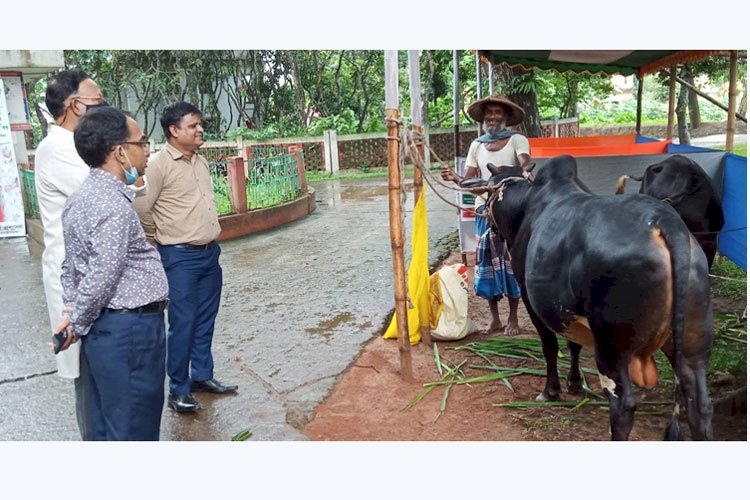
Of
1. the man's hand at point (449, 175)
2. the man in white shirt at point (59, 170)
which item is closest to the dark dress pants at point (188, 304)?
the man in white shirt at point (59, 170)

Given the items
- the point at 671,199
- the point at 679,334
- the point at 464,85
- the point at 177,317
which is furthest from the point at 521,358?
the point at 464,85

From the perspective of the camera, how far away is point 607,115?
23.5 m

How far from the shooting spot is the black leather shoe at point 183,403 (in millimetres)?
3459

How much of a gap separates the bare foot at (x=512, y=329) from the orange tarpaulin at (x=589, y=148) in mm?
2385

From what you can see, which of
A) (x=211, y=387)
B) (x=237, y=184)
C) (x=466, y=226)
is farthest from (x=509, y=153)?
(x=237, y=184)

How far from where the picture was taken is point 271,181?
9273 millimetres

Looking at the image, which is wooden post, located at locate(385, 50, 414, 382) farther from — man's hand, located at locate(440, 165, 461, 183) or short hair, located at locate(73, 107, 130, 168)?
short hair, located at locate(73, 107, 130, 168)

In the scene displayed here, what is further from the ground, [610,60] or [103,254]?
[610,60]

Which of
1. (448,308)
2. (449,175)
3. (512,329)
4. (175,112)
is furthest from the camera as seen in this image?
(512,329)

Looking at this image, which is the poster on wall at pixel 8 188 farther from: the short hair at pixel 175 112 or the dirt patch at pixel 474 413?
the dirt patch at pixel 474 413

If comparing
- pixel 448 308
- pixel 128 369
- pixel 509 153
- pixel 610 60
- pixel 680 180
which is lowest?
pixel 448 308

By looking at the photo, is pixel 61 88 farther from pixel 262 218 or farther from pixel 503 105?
pixel 262 218

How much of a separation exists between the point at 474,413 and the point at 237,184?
5900 millimetres

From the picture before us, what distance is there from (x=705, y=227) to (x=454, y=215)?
212 inches
